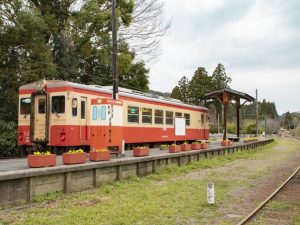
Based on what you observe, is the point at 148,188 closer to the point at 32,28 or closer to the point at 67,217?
the point at 67,217

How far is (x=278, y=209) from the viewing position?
9188 millimetres

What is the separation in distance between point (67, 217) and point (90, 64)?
75.7 ft

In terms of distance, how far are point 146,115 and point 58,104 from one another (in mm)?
5853

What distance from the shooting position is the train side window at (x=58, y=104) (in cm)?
1583

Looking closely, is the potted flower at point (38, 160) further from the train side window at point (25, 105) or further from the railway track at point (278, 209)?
the train side window at point (25, 105)

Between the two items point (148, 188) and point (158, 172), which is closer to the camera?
point (148, 188)

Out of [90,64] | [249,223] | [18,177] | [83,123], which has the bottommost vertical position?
[249,223]

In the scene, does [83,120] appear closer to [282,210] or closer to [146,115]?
[146,115]

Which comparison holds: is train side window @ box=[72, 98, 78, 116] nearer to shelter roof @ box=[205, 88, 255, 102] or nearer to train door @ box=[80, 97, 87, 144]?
train door @ box=[80, 97, 87, 144]

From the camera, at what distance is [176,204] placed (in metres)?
9.40

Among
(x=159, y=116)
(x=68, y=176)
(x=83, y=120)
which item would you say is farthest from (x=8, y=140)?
(x=68, y=176)

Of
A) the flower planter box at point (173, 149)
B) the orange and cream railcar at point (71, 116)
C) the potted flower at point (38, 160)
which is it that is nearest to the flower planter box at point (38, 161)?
the potted flower at point (38, 160)

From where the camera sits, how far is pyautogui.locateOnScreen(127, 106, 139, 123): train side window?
19.2m

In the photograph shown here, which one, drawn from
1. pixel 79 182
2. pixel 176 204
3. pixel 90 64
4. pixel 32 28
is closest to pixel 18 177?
pixel 79 182
